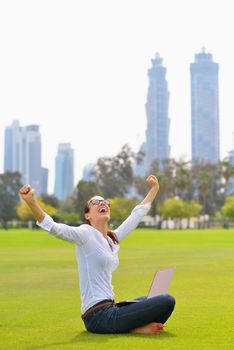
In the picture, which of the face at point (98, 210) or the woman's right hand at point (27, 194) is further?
the face at point (98, 210)

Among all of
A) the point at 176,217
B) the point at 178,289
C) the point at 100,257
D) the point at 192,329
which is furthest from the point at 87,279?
the point at 176,217

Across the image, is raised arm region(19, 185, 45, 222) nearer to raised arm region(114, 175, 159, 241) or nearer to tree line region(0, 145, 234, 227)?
raised arm region(114, 175, 159, 241)

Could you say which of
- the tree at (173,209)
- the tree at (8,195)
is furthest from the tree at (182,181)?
the tree at (8,195)

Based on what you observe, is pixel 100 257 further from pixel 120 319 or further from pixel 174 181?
pixel 174 181

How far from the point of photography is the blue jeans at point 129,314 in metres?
9.45

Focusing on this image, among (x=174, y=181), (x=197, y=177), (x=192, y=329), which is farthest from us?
(x=197, y=177)

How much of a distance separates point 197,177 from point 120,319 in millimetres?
164826

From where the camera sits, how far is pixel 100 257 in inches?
370

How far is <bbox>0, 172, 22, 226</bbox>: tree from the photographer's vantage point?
164 m

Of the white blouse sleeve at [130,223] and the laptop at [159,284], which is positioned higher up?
the white blouse sleeve at [130,223]

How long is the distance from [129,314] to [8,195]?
160484mm

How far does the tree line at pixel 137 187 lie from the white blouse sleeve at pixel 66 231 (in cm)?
13418

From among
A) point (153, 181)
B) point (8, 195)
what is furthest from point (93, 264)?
point (8, 195)

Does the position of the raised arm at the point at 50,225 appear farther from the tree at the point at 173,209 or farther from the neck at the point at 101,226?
the tree at the point at 173,209
